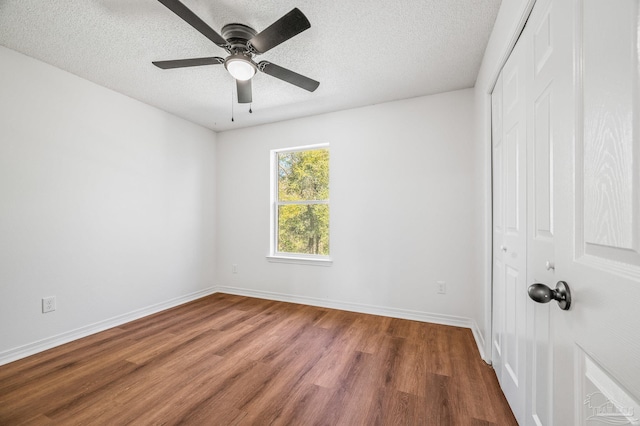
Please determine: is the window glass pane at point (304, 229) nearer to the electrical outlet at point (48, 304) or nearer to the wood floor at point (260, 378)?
the wood floor at point (260, 378)

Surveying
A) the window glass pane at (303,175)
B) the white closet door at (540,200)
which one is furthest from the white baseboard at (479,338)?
the window glass pane at (303,175)

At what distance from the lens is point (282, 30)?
1.51m

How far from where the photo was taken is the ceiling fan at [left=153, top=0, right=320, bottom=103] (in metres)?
1.43

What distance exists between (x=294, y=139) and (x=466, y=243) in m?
2.48

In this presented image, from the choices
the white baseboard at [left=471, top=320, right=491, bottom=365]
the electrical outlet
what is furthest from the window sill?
the electrical outlet

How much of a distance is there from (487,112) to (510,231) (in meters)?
1.05

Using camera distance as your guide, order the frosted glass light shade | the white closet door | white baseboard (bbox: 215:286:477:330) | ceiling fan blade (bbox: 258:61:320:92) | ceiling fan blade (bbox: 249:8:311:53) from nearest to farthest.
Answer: the white closet door → ceiling fan blade (bbox: 249:8:311:53) → the frosted glass light shade → ceiling fan blade (bbox: 258:61:320:92) → white baseboard (bbox: 215:286:477:330)

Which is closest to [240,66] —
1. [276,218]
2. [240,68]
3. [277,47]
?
[240,68]

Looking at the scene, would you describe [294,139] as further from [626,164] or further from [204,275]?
[626,164]

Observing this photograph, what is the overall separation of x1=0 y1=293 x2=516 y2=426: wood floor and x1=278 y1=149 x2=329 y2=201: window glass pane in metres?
1.69

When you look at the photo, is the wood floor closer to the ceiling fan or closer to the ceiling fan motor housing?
the ceiling fan

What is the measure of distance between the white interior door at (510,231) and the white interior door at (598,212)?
61cm

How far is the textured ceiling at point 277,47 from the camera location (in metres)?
1.67

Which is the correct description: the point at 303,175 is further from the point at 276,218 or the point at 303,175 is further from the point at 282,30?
the point at 282,30
